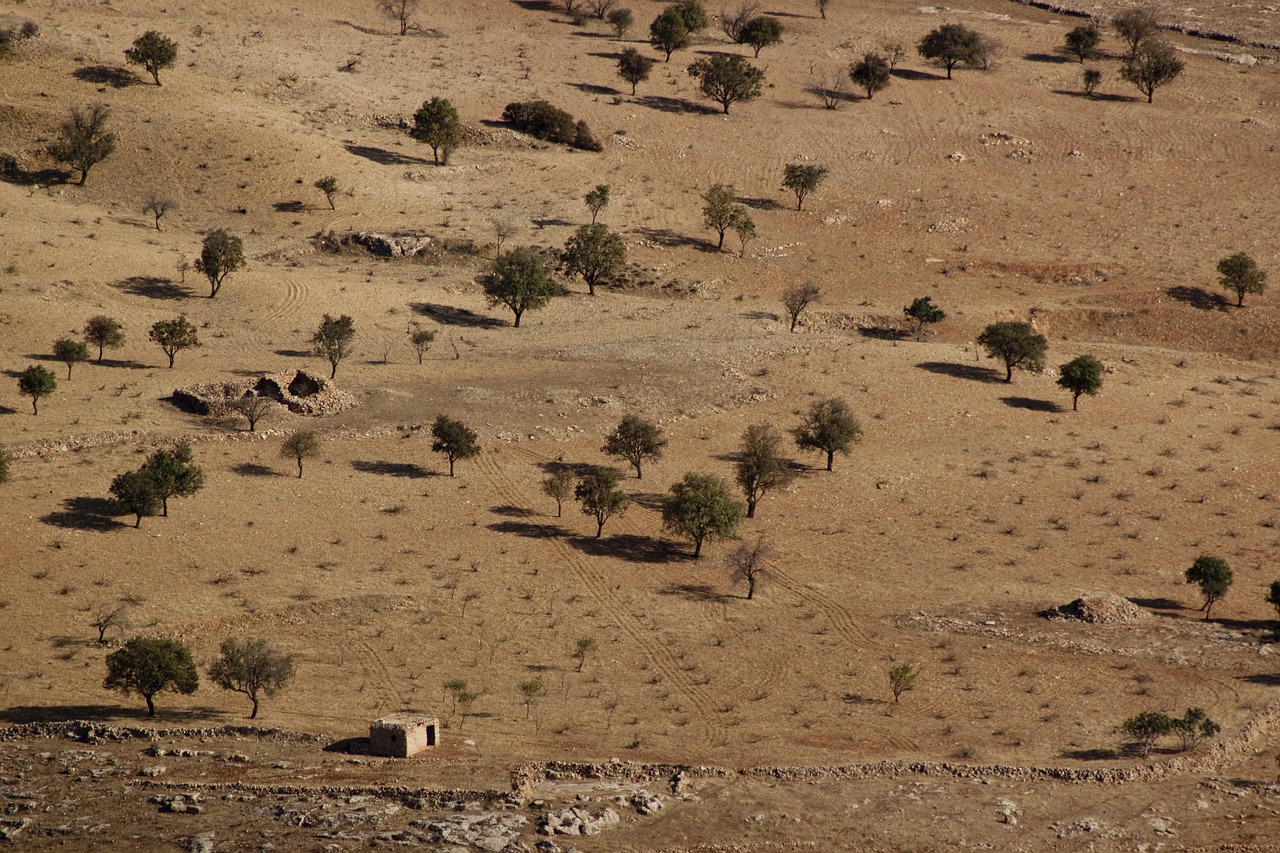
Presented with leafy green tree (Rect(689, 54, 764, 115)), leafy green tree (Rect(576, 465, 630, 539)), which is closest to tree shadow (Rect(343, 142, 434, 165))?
leafy green tree (Rect(689, 54, 764, 115))

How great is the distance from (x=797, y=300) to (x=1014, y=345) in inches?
444

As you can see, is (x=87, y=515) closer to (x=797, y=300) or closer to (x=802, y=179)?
(x=797, y=300)

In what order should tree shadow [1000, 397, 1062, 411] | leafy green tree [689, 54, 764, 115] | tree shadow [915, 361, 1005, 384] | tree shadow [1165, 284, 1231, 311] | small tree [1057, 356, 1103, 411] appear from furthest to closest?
leafy green tree [689, 54, 764, 115] → tree shadow [1165, 284, 1231, 311] → tree shadow [915, 361, 1005, 384] → tree shadow [1000, 397, 1062, 411] → small tree [1057, 356, 1103, 411]

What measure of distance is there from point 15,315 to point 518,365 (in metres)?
23.1

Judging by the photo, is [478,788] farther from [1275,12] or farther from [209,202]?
[1275,12]

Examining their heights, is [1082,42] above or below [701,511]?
above

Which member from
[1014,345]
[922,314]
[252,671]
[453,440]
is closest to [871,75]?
[922,314]

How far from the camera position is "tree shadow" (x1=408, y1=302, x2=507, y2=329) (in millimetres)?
73812

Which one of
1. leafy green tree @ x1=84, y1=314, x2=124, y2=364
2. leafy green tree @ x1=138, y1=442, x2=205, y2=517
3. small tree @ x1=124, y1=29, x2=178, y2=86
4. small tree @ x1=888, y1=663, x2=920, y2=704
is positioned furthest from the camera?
small tree @ x1=124, y1=29, x2=178, y2=86

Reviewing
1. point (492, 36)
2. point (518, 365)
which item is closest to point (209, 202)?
point (518, 365)

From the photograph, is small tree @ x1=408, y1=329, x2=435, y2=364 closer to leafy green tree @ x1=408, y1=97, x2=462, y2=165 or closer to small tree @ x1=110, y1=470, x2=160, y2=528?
small tree @ x1=110, y1=470, x2=160, y2=528

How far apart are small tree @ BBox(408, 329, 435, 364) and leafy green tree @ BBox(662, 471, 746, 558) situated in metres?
18.9

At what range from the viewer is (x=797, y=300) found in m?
74.8

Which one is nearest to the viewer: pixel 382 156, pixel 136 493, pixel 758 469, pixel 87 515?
pixel 136 493
